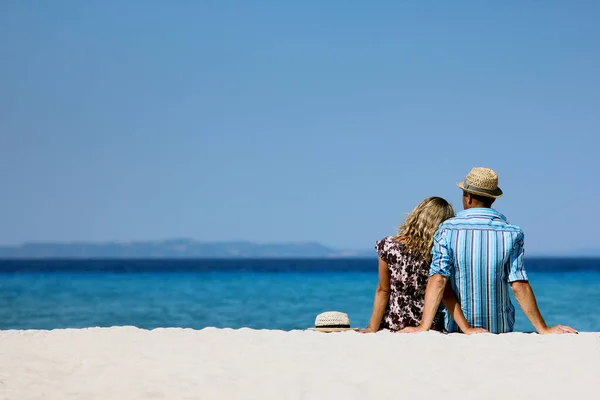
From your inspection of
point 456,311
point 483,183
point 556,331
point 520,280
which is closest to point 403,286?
point 456,311

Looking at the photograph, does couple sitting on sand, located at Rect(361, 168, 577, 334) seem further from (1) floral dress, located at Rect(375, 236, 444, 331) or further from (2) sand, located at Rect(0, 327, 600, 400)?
(2) sand, located at Rect(0, 327, 600, 400)

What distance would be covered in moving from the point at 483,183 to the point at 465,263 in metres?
0.62

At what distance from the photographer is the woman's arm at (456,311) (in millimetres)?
6070

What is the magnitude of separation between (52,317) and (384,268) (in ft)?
55.8

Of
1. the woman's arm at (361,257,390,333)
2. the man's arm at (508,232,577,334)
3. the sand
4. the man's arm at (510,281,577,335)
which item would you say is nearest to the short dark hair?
the man's arm at (508,232,577,334)

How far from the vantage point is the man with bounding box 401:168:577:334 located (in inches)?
233

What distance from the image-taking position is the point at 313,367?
528 centimetres

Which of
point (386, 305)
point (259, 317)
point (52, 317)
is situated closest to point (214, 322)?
point (259, 317)

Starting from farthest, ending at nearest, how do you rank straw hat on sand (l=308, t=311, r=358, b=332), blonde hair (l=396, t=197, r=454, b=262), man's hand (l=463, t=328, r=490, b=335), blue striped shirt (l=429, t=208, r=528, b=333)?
straw hat on sand (l=308, t=311, r=358, b=332) → blonde hair (l=396, t=197, r=454, b=262) → man's hand (l=463, t=328, r=490, b=335) → blue striped shirt (l=429, t=208, r=528, b=333)

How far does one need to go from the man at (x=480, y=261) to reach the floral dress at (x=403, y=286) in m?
0.39

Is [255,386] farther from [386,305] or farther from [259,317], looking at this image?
[259,317]

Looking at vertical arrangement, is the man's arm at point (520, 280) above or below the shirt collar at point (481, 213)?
below

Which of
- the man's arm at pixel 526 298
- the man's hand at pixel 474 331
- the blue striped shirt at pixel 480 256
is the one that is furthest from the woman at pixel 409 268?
the man's arm at pixel 526 298

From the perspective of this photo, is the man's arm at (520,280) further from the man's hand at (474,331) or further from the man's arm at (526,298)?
the man's hand at (474,331)
